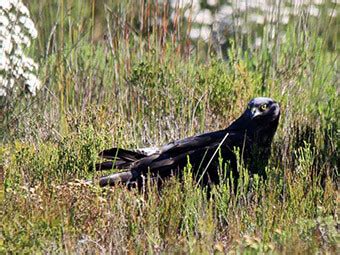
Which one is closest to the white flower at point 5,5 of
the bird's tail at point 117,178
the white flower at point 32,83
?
the white flower at point 32,83

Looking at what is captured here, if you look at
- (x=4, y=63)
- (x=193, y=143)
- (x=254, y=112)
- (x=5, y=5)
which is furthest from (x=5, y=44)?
(x=254, y=112)

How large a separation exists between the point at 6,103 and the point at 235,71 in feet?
6.67

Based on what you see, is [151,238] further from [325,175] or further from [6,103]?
[6,103]

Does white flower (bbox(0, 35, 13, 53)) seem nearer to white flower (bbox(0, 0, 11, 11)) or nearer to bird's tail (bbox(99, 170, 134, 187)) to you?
white flower (bbox(0, 0, 11, 11))

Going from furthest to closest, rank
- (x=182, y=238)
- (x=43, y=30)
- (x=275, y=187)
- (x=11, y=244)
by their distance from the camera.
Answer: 1. (x=43, y=30)
2. (x=275, y=187)
3. (x=182, y=238)
4. (x=11, y=244)

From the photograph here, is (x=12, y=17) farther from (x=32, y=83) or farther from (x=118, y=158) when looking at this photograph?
(x=118, y=158)

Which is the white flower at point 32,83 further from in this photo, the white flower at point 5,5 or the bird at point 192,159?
the bird at point 192,159

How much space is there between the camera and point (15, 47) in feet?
25.4

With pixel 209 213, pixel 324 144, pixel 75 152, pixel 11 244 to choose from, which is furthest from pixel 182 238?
pixel 324 144

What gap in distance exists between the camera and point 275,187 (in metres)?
6.08

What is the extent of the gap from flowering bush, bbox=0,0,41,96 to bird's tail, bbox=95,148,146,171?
1324 mm

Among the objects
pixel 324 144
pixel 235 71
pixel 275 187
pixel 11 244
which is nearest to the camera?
pixel 11 244

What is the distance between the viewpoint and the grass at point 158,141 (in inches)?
205

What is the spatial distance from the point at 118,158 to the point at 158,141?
0.98m
